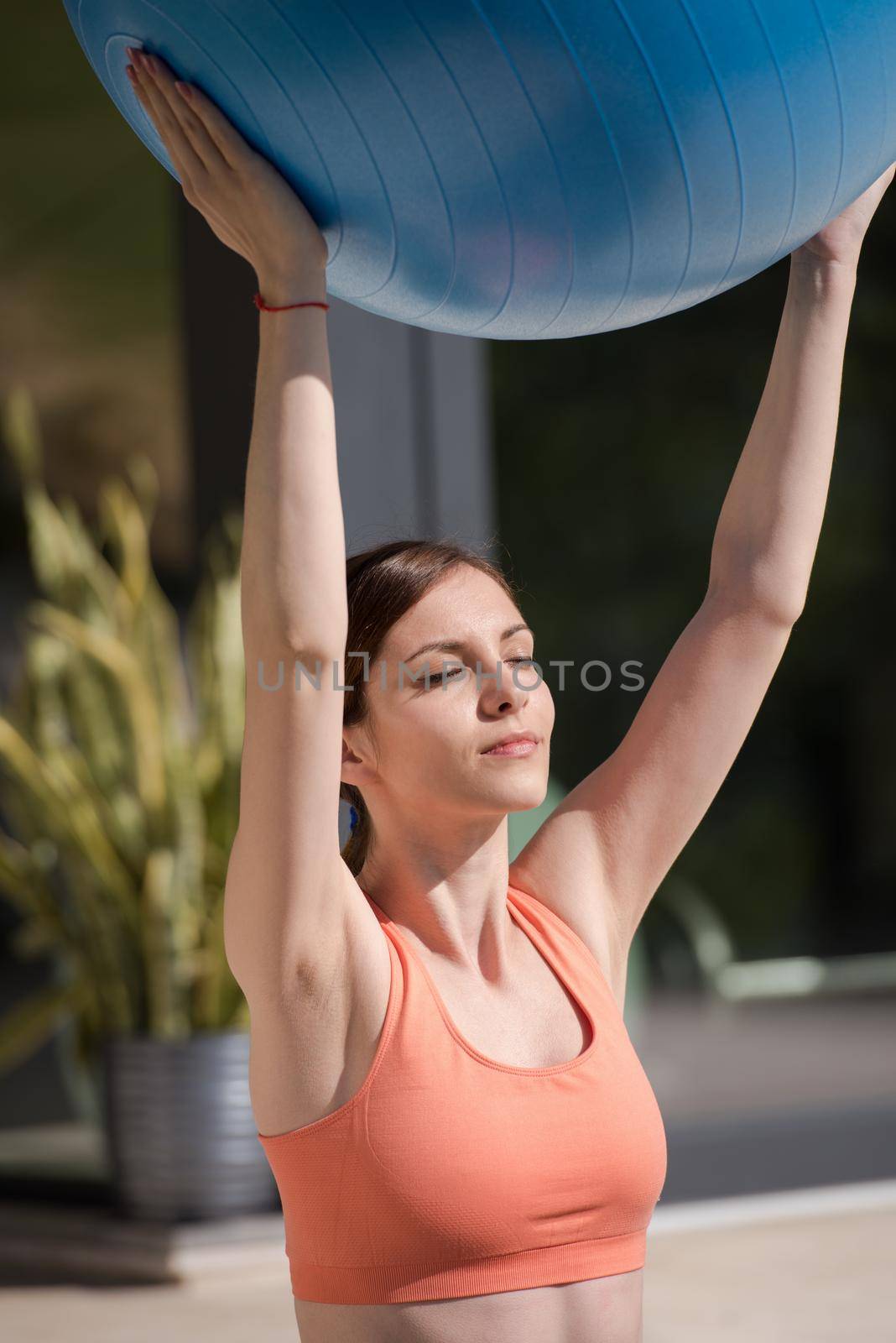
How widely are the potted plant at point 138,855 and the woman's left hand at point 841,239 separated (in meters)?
1.89

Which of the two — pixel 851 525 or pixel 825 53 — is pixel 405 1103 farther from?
pixel 851 525

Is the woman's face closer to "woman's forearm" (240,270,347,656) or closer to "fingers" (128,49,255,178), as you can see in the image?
"woman's forearm" (240,270,347,656)

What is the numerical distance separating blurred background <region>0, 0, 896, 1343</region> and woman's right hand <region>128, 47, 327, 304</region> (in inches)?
29.5

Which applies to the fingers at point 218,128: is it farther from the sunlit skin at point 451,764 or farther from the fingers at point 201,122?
the sunlit skin at point 451,764

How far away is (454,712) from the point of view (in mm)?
1283

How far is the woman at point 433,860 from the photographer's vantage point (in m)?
1.15

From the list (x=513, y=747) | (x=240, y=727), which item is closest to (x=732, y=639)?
(x=513, y=747)

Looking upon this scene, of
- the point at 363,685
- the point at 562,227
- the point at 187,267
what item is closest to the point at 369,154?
the point at 562,227

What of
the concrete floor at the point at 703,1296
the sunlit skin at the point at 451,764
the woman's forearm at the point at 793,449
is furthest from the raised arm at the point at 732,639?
the concrete floor at the point at 703,1296

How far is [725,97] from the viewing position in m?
1.10

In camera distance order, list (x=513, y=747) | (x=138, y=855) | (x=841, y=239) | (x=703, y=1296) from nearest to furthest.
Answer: (x=513, y=747), (x=841, y=239), (x=703, y=1296), (x=138, y=855)

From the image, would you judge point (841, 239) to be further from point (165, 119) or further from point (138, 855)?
point (138, 855)

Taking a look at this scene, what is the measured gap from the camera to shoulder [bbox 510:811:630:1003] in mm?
1445

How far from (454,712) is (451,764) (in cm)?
4
